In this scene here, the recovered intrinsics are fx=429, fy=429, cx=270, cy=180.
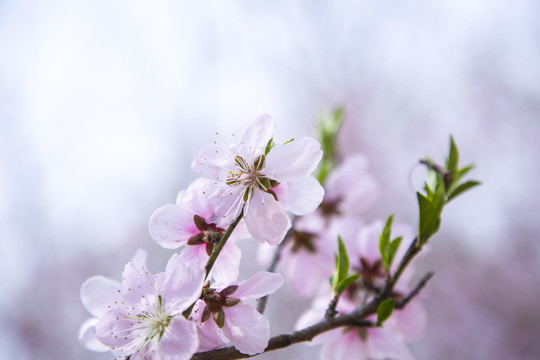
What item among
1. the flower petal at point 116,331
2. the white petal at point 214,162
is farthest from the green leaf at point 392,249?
the flower petal at point 116,331

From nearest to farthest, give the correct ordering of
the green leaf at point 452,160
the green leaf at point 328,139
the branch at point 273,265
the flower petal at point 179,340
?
the flower petal at point 179,340 → the branch at point 273,265 → the green leaf at point 452,160 → the green leaf at point 328,139

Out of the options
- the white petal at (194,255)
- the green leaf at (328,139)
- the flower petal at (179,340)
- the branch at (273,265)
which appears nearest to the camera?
the flower petal at (179,340)

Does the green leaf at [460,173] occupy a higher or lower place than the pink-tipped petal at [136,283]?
higher

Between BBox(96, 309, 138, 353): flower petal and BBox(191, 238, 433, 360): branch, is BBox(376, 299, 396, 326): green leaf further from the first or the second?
BBox(96, 309, 138, 353): flower petal

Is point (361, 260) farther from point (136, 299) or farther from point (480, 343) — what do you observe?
point (480, 343)

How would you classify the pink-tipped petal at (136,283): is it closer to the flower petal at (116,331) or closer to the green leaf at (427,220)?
the flower petal at (116,331)

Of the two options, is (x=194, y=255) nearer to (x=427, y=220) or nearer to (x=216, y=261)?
(x=216, y=261)

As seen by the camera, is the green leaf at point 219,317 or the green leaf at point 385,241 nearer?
the green leaf at point 219,317
